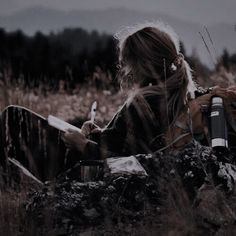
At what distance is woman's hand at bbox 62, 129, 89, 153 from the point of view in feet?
11.1

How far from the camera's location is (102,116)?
670 centimetres

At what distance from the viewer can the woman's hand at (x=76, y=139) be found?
3377 millimetres

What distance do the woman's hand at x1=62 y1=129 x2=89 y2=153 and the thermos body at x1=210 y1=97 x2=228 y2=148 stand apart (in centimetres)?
66

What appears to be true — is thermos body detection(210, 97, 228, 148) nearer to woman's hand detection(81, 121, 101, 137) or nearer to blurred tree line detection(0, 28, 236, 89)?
woman's hand detection(81, 121, 101, 137)

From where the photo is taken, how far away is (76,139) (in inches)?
133

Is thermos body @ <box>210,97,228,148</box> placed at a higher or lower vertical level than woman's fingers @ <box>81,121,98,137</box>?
higher

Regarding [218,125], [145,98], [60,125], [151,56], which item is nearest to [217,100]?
[218,125]

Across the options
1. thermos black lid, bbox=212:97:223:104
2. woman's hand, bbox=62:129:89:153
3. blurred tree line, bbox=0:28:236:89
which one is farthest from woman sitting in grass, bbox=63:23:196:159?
blurred tree line, bbox=0:28:236:89

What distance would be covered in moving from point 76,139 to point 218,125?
74 centimetres

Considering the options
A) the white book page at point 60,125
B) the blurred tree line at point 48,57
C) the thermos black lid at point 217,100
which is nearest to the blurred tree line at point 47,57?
the blurred tree line at point 48,57

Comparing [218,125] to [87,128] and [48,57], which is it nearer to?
Answer: [87,128]

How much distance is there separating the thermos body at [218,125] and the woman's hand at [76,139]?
66 centimetres

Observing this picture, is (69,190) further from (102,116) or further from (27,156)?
(102,116)

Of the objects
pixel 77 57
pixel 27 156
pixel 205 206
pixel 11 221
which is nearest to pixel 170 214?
pixel 205 206
